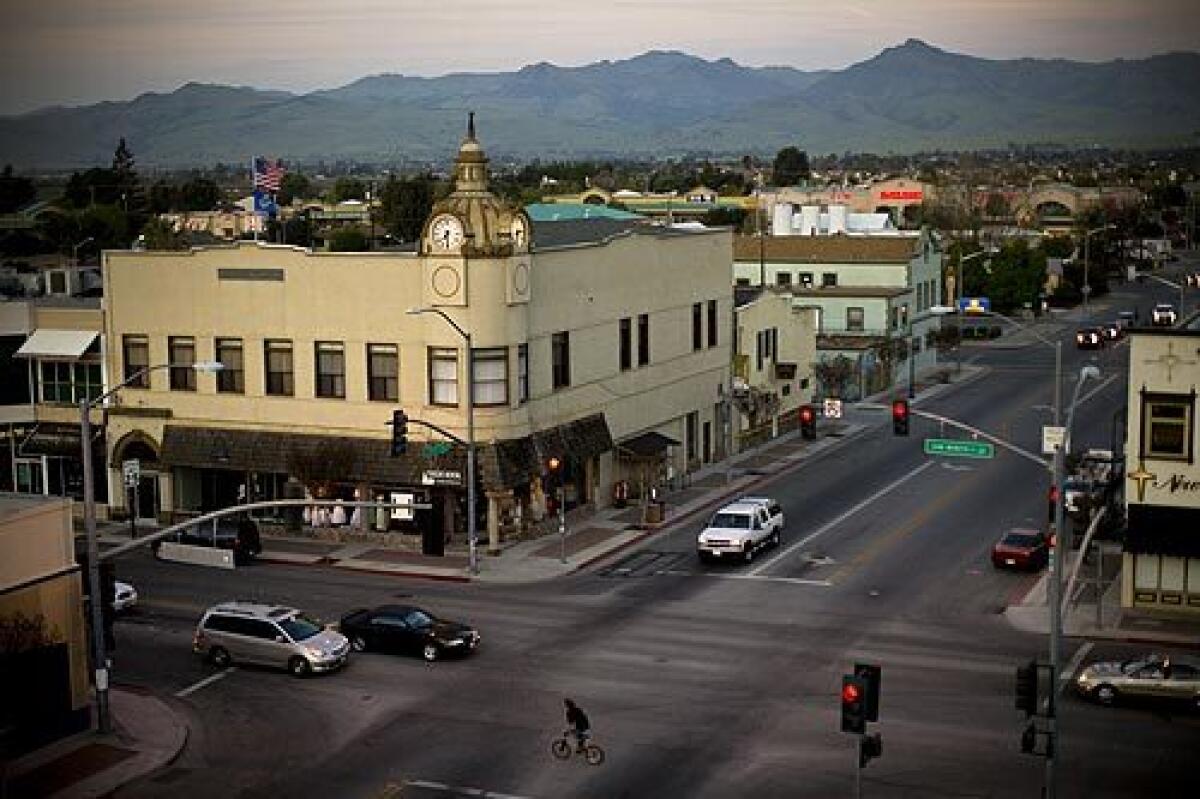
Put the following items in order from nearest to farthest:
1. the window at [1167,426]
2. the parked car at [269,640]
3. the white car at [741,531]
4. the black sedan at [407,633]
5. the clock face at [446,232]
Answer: the parked car at [269,640] → the black sedan at [407,633] → the window at [1167,426] → the white car at [741,531] → the clock face at [446,232]

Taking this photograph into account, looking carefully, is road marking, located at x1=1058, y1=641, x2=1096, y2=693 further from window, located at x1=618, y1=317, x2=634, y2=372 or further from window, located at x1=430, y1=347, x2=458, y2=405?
window, located at x1=618, y1=317, x2=634, y2=372

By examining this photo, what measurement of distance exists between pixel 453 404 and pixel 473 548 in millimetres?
6277

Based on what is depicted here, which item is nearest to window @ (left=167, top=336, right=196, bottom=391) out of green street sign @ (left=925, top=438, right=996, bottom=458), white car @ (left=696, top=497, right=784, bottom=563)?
white car @ (left=696, top=497, right=784, bottom=563)

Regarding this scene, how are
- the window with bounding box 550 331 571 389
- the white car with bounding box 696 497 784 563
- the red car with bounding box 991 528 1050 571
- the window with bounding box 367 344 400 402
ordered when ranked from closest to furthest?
1. the red car with bounding box 991 528 1050 571
2. the white car with bounding box 696 497 784 563
3. the window with bounding box 367 344 400 402
4. the window with bounding box 550 331 571 389

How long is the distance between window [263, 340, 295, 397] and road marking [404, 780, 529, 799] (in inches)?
1104

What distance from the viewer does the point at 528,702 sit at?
35.2 meters

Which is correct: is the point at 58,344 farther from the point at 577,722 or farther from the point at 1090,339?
the point at 1090,339

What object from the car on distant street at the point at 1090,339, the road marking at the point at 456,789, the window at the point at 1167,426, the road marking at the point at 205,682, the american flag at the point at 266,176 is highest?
the american flag at the point at 266,176

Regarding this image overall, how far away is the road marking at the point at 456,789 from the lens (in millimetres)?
29184

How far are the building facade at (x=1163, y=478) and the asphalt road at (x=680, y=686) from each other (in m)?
4.10

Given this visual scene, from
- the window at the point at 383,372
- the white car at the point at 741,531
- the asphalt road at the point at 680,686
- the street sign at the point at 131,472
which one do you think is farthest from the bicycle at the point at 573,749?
the street sign at the point at 131,472

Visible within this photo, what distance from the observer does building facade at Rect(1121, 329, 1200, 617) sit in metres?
43.0

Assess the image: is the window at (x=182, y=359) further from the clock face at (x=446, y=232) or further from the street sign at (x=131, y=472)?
the clock face at (x=446, y=232)

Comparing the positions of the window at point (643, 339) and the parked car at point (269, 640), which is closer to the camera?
the parked car at point (269, 640)
